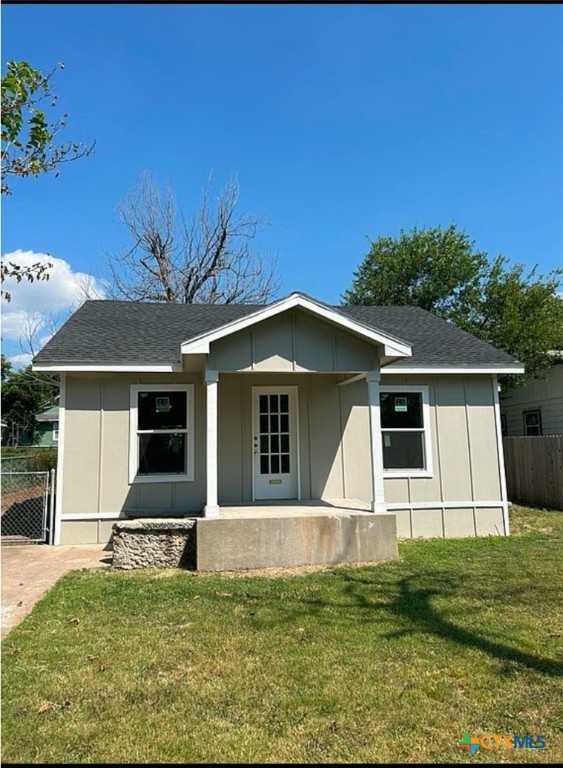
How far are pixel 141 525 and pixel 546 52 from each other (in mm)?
8077

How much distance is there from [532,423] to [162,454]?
507 inches

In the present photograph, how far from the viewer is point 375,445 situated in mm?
7371

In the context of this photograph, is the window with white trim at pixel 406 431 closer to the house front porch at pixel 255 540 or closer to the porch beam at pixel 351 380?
the porch beam at pixel 351 380

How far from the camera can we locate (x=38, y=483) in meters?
10.8

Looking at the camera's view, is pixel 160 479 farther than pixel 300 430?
No

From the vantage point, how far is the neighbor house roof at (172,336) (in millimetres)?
8195

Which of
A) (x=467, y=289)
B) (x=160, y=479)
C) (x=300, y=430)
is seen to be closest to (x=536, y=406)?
(x=467, y=289)

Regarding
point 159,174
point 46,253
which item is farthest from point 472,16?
point 159,174

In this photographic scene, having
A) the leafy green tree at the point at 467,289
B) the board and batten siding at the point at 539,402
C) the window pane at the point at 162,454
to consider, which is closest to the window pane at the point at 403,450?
the window pane at the point at 162,454

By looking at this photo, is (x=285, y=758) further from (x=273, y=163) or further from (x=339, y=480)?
(x=273, y=163)

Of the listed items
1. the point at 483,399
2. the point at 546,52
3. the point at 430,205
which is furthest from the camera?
the point at 430,205

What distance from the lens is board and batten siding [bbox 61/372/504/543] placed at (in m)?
8.20

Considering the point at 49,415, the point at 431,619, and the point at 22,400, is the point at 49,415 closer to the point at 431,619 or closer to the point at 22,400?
the point at 22,400

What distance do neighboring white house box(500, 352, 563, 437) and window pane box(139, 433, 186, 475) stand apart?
1168cm
